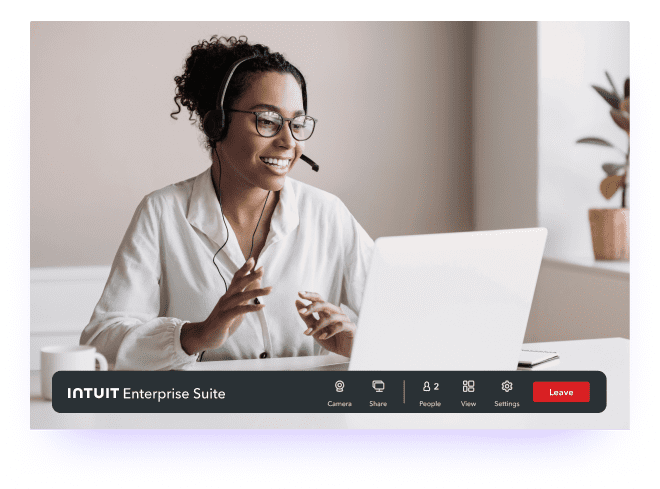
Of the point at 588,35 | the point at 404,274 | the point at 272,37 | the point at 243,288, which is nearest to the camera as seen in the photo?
the point at 404,274

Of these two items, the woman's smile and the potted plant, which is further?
the potted plant

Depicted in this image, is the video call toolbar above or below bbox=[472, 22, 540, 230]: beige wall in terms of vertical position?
below

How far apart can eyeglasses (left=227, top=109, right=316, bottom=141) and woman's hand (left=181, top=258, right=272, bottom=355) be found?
0.25 metres

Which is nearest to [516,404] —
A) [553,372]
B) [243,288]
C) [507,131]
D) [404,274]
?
[553,372]

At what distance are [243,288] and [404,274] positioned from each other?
0.24m

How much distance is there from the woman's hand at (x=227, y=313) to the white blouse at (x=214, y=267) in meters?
0.03

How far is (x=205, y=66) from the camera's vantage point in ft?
3.28

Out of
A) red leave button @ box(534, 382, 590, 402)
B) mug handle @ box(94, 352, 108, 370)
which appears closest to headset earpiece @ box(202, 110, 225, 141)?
mug handle @ box(94, 352, 108, 370)

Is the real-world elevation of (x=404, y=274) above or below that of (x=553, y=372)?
above

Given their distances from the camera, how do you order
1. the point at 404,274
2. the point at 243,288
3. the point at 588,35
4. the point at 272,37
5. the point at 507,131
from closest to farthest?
the point at 404,274
the point at 243,288
the point at 272,37
the point at 588,35
the point at 507,131

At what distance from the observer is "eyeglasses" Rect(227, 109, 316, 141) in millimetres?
1003

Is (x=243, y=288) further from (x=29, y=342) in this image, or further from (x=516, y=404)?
(x=516, y=404)

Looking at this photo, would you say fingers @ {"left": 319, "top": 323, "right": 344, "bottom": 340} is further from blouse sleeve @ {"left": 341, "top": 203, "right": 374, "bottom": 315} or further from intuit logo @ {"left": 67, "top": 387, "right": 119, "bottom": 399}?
intuit logo @ {"left": 67, "top": 387, "right": 119, "bottom": 399}

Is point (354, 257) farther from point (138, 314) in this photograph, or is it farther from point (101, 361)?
point (101, 361)
